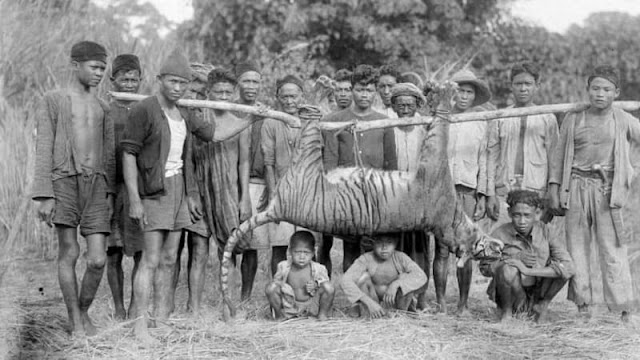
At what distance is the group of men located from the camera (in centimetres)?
510

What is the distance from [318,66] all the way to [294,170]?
976cm

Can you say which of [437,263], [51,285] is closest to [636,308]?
[437,263]

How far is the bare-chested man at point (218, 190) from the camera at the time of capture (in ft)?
18.9

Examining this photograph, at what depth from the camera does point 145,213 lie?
5.18 m

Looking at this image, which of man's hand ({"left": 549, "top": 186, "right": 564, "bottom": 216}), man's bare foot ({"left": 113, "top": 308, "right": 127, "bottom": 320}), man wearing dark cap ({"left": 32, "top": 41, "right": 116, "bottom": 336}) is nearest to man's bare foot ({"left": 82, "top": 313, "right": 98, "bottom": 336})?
man wearing dark cap ({"left": 32, "top": 41, "right": 116, "bottom": 336})

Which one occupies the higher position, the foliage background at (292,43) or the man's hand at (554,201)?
the foliage background at (292,43)

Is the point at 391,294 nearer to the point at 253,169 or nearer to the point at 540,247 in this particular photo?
the point at 540,247

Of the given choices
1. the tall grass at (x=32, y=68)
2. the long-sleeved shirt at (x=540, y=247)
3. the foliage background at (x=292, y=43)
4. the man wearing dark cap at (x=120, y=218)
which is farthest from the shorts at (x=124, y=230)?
the foliage background at (x=292, y=43)

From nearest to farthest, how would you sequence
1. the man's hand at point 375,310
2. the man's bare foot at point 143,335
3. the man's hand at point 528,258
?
1. the man's bare foot at point 143,335
2. the man's hand at point 375,310
3. the man's hand at point 528,258

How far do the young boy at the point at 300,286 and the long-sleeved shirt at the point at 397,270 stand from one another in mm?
140

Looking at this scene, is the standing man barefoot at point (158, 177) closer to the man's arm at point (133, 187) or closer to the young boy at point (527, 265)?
the man's arm at point (133, 187)

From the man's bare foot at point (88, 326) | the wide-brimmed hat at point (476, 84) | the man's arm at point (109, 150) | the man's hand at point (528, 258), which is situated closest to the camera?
the man's bare foot at point (88, 326)

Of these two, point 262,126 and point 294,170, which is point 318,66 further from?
point 294,170

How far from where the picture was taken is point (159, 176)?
515 centimetres
